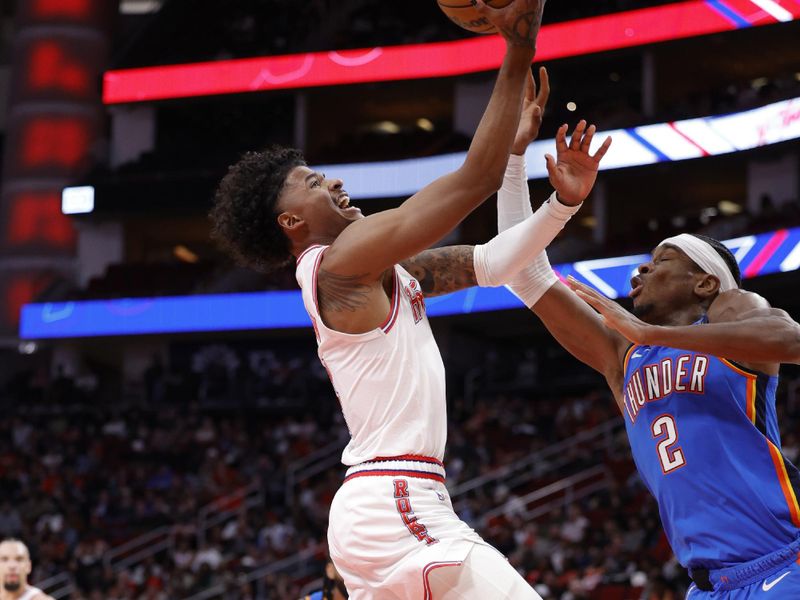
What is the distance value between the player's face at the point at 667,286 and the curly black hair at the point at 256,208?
1.53 meters

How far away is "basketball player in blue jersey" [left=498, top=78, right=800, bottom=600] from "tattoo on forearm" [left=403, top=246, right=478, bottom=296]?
0.36 m

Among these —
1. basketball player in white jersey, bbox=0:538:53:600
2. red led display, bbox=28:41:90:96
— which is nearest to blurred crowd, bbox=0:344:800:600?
basketball player in white jersey, bbox=0:538:53:600

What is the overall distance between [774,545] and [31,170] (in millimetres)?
32897

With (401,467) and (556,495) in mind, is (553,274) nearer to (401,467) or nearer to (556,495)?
(401,467)

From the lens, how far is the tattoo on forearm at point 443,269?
462 cm

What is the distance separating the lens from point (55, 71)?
116 feet

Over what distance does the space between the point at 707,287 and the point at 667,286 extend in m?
0.16

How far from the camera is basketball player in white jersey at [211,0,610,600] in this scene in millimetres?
3865

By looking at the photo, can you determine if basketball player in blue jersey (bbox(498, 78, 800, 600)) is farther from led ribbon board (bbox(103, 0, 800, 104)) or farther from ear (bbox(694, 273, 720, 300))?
led ribbon board (bbox(103, 0, 800, 104))

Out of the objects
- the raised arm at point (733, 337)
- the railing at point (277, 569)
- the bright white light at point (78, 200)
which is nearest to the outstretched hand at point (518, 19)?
the raised arm at point (733, 337)

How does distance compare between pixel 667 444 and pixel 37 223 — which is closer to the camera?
pixel 667 444

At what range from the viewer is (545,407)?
73.2 feet

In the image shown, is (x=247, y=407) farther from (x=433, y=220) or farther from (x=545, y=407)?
(x=433, y=220)

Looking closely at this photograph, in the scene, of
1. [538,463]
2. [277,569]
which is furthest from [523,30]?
[538,463]
